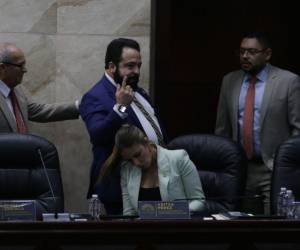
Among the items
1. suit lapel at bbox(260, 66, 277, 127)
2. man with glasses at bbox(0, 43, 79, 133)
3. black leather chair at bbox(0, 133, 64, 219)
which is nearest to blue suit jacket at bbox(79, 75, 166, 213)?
black leather chair at bbox(0, 133, 64, 219)

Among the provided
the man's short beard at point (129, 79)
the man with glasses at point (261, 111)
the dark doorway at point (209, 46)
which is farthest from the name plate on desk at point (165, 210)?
the dark doorway at point (209, 46)

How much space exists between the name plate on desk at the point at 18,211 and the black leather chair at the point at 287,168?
180cm

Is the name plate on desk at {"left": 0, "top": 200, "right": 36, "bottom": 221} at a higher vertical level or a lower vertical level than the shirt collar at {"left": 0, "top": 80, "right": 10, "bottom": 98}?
lower

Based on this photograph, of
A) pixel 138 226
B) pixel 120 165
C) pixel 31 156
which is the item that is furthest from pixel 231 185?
pixel 138 226

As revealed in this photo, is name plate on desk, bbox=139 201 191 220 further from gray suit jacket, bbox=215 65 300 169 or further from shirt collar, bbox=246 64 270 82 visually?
shirt collar, bbox=246 64 270 82

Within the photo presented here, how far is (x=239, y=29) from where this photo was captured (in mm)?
9266

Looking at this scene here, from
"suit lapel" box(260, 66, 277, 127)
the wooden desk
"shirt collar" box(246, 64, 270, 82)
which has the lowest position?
the wooden desk

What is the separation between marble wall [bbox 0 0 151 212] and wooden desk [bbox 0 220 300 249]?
2.73 meters

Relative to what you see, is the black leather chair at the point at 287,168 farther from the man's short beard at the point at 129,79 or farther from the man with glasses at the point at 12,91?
the man with glasses at the point at 12,91

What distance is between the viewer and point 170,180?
22.7 ft

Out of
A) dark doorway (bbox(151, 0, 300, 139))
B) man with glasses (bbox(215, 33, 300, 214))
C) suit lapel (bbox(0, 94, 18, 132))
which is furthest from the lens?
dark doorway (bbox(151, 0, 300, 139))

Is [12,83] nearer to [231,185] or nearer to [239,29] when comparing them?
[231,185]

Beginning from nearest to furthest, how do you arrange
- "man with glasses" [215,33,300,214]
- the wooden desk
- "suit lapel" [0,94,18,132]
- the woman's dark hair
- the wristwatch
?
1. the wooden desk
2. the woman's dark hair
3. the wristwatch
4. "suit lapel" [0,94,18,132]
5. "man with glasses" [215,33,300,214]

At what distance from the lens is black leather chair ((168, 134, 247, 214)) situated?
7117 millimetres
